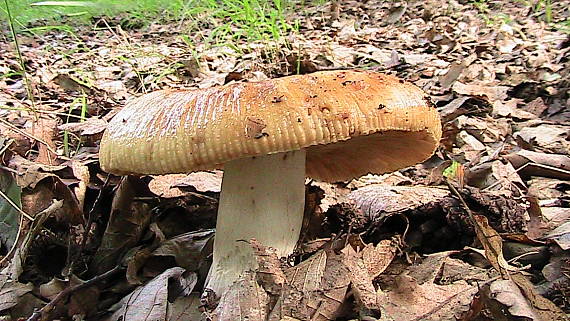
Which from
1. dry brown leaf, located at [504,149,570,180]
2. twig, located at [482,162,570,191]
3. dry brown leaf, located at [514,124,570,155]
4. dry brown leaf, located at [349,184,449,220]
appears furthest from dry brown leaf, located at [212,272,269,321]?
dry brown leaf, located at [514,124,570,155]

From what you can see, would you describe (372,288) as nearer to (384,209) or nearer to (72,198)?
(384,209)

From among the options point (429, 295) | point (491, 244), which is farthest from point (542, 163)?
point (429, 295)

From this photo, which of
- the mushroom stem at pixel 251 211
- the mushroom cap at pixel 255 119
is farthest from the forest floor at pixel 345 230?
the mushroom cap at pixel 255 119

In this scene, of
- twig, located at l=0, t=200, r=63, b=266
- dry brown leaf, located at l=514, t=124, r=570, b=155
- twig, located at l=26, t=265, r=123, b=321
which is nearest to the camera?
twig, located at l=26, t=265, r=123, b=321

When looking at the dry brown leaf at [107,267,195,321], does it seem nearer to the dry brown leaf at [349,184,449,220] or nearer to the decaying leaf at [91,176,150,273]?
the decaying leaf at [91,176,150,273]

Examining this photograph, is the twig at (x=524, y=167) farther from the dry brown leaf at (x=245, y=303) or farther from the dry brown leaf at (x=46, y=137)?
the dry brown leaf at (x=46, y=137)

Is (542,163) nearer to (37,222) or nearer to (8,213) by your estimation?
(37,222)
